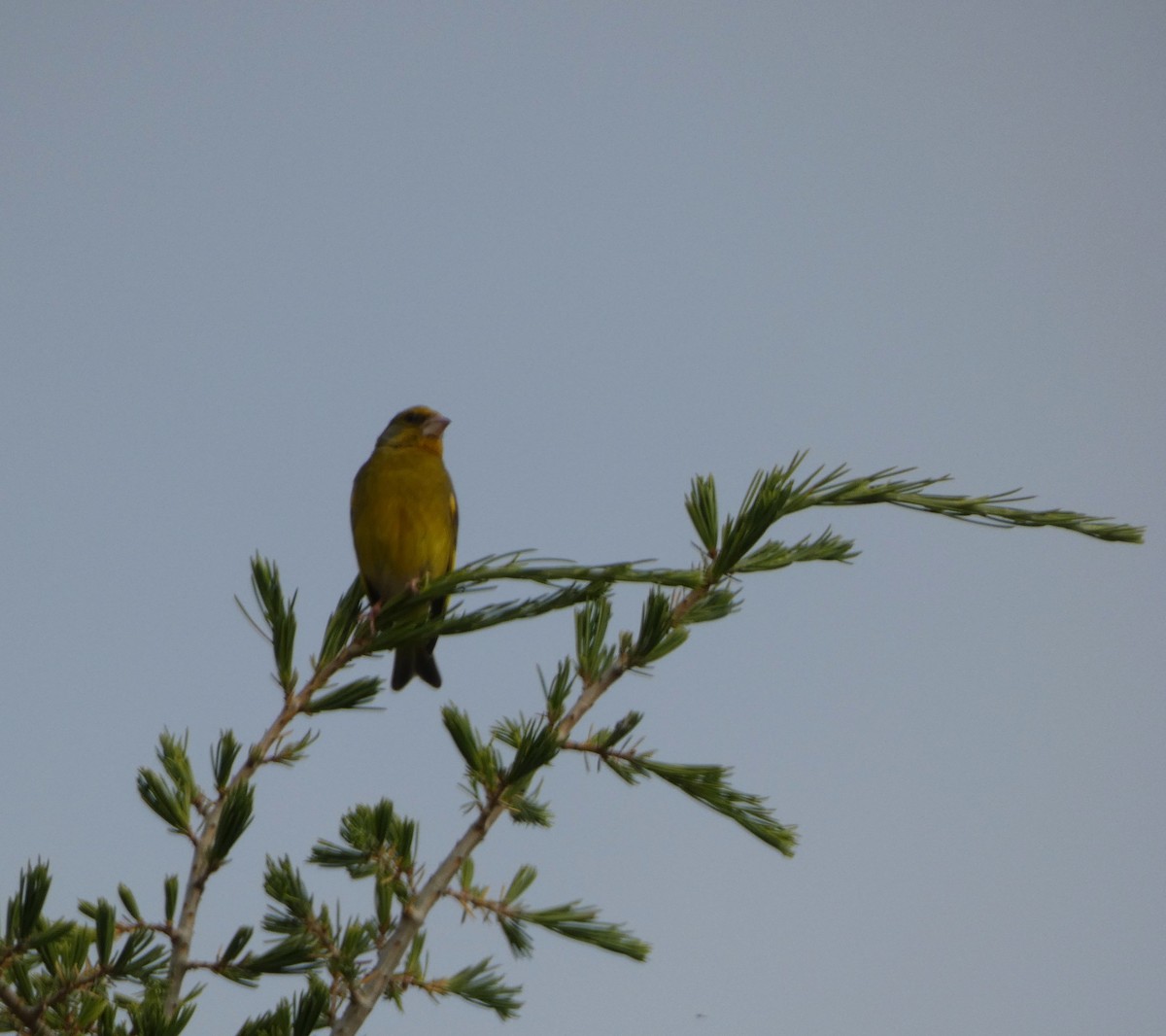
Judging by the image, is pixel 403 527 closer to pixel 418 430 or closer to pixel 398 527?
pixel 398 527

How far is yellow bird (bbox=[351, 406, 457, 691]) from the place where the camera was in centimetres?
492

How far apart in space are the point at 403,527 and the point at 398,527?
20mm

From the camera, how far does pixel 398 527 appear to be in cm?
494

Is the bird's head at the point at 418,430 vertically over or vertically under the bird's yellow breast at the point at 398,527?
over

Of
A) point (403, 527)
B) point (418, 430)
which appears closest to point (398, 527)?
point (403, 527)

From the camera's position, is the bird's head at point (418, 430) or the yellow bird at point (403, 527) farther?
the bird's head at point (418, 430)

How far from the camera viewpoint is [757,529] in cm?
225

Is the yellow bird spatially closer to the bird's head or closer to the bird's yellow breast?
the bird's yellow breast

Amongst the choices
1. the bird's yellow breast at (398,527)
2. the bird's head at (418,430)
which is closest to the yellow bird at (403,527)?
the bird's yellow breast at (398,527)

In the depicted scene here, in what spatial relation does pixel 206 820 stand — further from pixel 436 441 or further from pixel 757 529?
pixel 436 441

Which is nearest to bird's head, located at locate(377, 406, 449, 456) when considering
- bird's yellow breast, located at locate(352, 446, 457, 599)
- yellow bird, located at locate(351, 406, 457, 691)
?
yellow bird, located at locate(351, 406, 457, 691)

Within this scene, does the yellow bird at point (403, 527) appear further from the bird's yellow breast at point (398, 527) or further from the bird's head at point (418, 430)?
the bird's head at point (418, 430)

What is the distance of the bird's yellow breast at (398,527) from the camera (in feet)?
16.1

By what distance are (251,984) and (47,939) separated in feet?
1.09
